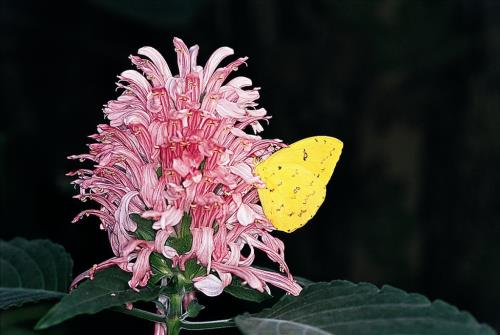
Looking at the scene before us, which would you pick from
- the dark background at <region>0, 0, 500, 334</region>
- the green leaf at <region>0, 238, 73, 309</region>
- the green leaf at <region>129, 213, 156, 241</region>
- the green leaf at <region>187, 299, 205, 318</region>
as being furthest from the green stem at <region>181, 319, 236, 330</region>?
the dark background at <region>0, 0, 500, 334</region>

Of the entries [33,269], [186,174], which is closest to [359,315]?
[186,174]

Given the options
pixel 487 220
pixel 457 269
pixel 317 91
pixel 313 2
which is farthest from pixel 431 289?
pixel 313 2

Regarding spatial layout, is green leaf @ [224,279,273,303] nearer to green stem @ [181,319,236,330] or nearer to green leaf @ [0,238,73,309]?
green stem @ [181,319,236,330]

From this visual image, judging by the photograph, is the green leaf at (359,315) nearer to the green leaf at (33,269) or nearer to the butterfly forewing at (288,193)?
the butterfly forewing at (288,193)

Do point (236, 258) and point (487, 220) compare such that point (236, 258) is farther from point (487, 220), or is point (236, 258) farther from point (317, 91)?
point (317, 91)

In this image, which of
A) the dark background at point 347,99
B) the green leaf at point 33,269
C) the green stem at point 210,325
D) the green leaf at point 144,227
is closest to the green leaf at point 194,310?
the green stem at point 210,325
